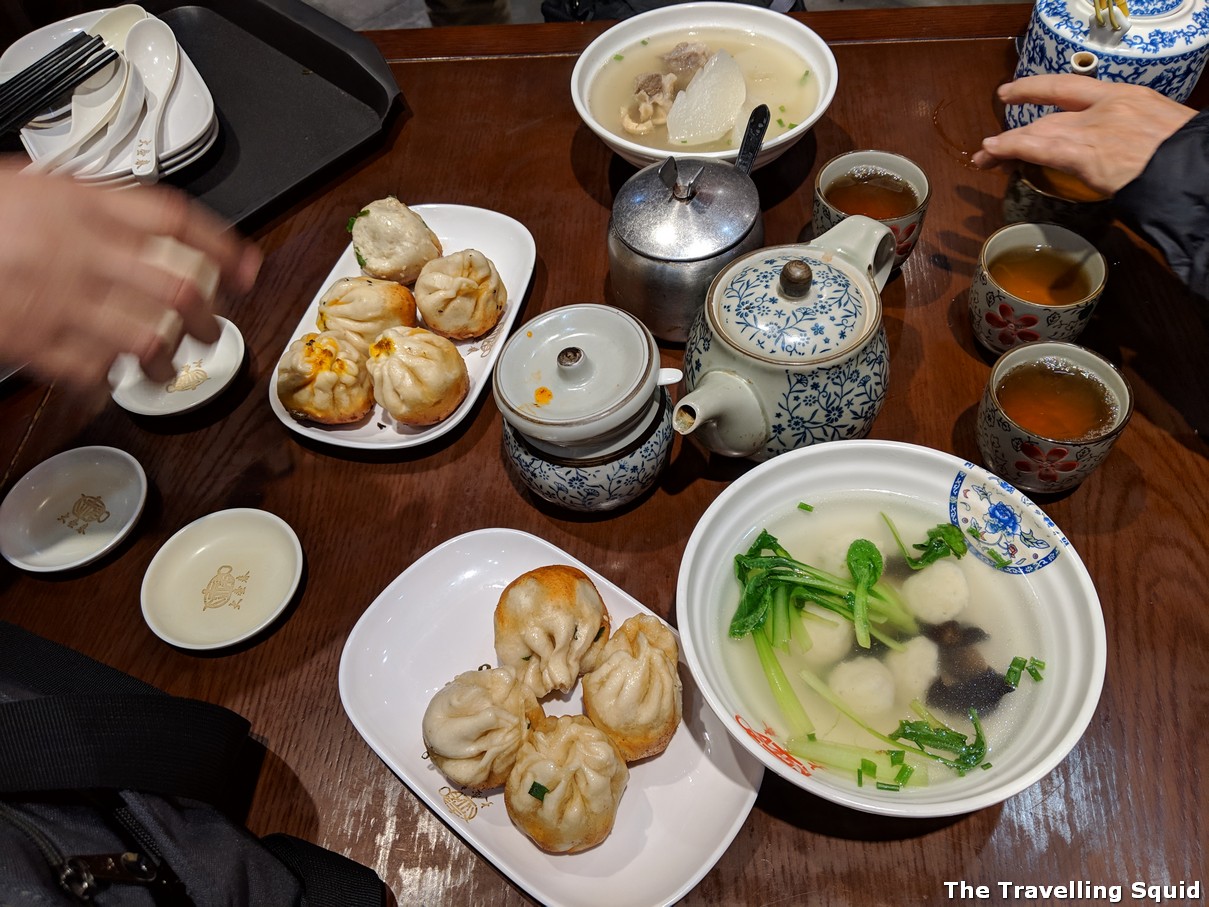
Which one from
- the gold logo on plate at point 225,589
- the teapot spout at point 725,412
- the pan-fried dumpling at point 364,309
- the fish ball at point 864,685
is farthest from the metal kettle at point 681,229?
the gold logo on plate at point 225,589

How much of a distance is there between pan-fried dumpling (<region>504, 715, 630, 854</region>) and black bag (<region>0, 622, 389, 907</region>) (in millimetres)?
245

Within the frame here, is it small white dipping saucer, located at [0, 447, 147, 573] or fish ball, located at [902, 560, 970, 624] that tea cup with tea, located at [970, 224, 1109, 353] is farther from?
small white dipping saucer, located at [0, 447, 147, 573]

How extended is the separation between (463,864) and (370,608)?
16.5 inches

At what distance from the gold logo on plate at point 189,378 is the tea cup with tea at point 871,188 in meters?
1.37

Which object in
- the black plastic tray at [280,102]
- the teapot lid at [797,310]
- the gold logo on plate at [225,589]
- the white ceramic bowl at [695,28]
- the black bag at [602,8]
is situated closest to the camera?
the teapot lid at [797,310]

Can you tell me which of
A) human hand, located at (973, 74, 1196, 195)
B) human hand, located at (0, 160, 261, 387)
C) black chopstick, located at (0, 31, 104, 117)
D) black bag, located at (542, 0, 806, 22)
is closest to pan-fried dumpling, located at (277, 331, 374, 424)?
human hand, located at (0, 160, 261, 387)

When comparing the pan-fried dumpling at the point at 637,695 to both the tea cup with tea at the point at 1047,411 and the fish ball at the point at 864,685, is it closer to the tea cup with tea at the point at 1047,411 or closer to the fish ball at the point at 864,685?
the fish ball at the point at 864,685

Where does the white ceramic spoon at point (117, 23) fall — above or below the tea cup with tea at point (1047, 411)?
above

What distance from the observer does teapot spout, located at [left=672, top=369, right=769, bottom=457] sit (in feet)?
3.93

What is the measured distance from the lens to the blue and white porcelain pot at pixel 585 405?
124 cm

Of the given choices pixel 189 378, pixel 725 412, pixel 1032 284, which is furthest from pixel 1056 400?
pixel 189 378

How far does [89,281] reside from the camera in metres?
0.94

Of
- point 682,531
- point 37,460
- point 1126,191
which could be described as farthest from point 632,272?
point 37,460

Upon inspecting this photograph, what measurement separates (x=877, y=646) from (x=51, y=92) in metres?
2.33
